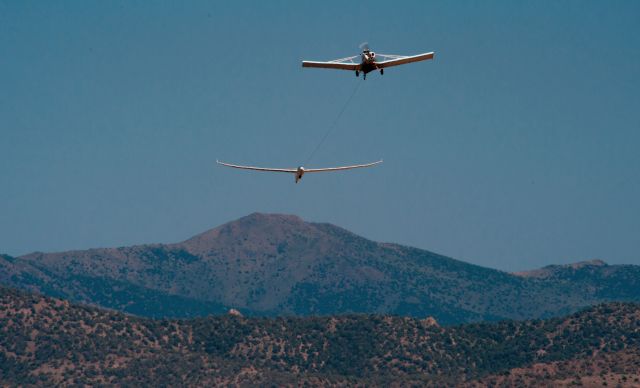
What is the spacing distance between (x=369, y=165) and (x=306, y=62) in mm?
11175

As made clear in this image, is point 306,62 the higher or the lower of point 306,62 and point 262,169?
the higher

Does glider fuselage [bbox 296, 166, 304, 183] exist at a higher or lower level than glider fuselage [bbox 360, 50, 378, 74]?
lower

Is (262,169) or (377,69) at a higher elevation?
(377,69)

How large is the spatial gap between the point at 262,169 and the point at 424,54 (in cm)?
1843

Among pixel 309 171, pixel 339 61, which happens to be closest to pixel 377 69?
pixel 339 61

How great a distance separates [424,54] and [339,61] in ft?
26.6

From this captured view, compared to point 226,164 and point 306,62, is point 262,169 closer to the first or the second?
point 226,164

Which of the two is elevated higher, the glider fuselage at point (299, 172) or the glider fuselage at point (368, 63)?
the glider fuselage at point (368, 63)

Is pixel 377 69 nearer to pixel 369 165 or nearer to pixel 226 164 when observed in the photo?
pixel 369 165

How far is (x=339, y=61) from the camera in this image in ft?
390

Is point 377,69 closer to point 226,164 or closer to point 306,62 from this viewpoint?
point 306,62

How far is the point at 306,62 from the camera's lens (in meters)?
116

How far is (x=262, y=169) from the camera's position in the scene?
393 feet

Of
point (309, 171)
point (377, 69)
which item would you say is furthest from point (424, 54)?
point (309, 171)
